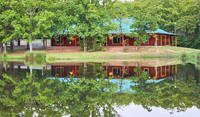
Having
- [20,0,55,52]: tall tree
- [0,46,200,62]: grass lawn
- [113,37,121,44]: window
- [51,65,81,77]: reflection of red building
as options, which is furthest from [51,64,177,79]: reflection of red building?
[113,37,121,44]: window

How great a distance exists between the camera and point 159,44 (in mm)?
51906

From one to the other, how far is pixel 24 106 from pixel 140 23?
124 feet

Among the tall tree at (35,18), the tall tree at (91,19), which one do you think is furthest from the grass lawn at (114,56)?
the tall tree at (91,19)

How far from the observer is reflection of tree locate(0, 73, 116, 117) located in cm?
831

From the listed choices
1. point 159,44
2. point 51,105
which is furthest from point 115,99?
point 159,44

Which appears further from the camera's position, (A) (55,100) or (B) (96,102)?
(A) (55,100)

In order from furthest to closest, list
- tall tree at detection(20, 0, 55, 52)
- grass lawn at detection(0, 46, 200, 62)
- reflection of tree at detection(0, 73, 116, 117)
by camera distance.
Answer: tall tree at detection(20, 0, 55, 52), grass lawn at detection(0, 46, 200, 62), reflection of tree at detection(0, 73, 116, 117)

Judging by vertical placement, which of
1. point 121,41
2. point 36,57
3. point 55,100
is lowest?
point 36,57

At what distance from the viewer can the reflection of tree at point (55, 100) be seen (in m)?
8.31

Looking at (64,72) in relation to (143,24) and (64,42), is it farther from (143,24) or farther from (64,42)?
(64,42)

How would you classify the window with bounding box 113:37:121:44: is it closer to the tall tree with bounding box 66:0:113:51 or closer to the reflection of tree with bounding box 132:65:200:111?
the tall tree with bounding box 66:0:113:51

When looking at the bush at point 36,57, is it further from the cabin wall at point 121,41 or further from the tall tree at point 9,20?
the cabin wall at point 121,41

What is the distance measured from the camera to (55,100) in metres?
10.1

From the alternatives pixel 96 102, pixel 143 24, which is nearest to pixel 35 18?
pixel 143 24
